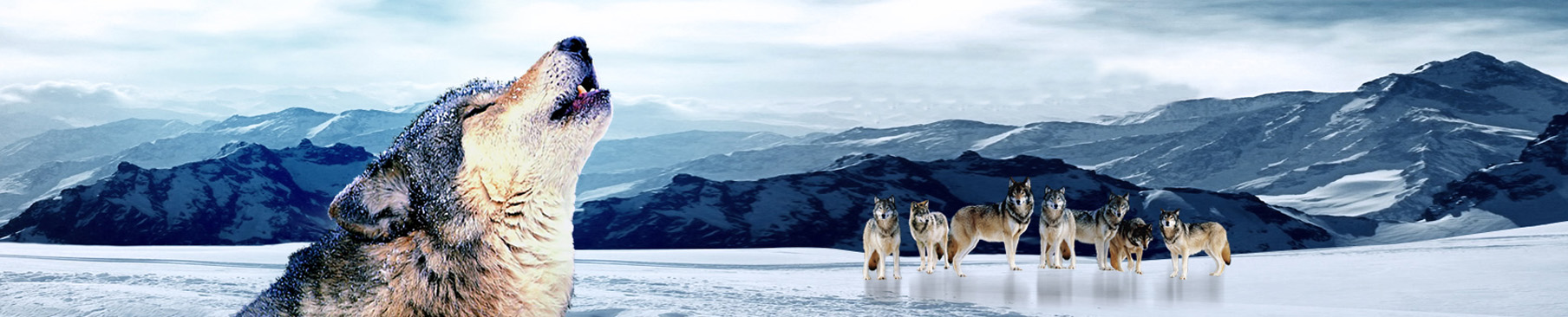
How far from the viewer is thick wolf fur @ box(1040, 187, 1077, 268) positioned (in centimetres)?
Result: 1555

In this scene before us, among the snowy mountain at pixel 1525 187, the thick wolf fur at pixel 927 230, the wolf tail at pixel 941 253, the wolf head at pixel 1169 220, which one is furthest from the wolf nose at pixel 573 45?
the snowy mountain at pixel 1525 187

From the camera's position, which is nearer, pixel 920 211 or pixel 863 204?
pixel 920 211

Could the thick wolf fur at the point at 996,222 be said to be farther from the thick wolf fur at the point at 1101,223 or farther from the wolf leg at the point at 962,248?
the thick wolf fur at the point at 1101,223

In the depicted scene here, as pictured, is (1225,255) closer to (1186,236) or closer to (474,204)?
(1186,236)

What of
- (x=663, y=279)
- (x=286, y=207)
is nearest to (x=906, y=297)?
(x=663, y=279)

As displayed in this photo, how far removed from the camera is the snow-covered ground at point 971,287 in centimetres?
1227

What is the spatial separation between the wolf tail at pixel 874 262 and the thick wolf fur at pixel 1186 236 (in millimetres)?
3610

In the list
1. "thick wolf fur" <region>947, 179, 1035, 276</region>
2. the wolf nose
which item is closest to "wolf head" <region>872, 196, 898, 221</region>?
"thick wolf fur" <region>947, 179, 1035, 276</region>

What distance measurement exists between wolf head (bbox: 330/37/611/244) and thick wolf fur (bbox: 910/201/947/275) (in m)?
10.2

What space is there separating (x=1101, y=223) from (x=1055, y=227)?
814mm

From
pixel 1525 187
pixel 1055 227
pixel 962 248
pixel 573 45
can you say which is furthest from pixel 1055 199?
pixel 1525 187

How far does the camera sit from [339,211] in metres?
4.55

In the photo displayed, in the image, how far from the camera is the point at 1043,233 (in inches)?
625

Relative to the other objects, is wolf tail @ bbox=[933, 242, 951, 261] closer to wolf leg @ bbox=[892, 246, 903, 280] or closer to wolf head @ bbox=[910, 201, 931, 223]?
wolf leg @ bbox=[892, 246, 903, 280]
